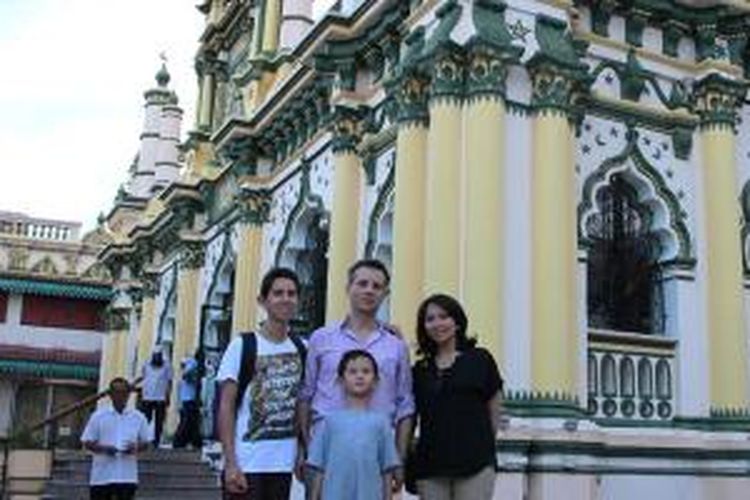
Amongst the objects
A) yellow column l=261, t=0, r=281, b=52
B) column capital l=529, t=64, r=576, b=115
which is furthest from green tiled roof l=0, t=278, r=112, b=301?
column capital l=529, t=64, r=576, b=115

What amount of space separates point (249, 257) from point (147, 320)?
22.7ft

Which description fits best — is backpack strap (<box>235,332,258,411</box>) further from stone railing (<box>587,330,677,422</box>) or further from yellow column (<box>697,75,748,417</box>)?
yellow column (<box>697,75,748,417</box>)

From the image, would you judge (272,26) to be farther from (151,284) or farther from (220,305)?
(151,284)

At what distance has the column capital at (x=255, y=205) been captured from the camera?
16.1 metres

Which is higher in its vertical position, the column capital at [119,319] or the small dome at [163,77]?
the small dome at [163,77]

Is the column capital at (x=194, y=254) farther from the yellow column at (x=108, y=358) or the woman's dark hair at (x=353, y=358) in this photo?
the woman's dark hair at (x=353, y=358)

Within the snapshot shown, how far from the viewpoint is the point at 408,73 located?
34.8 ft

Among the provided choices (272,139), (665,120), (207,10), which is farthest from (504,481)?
(207,10)

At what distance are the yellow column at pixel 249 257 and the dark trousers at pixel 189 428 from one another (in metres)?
1.75

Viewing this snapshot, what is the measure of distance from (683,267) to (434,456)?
22.0 feet

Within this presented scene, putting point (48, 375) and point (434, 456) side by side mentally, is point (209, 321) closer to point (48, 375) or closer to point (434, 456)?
point (434, 456)

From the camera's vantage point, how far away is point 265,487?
522 centimetres

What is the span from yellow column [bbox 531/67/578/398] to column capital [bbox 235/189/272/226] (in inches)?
268

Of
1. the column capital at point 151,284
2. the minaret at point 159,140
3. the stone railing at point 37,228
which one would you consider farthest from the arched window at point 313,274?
the stone railing at point 37,228
